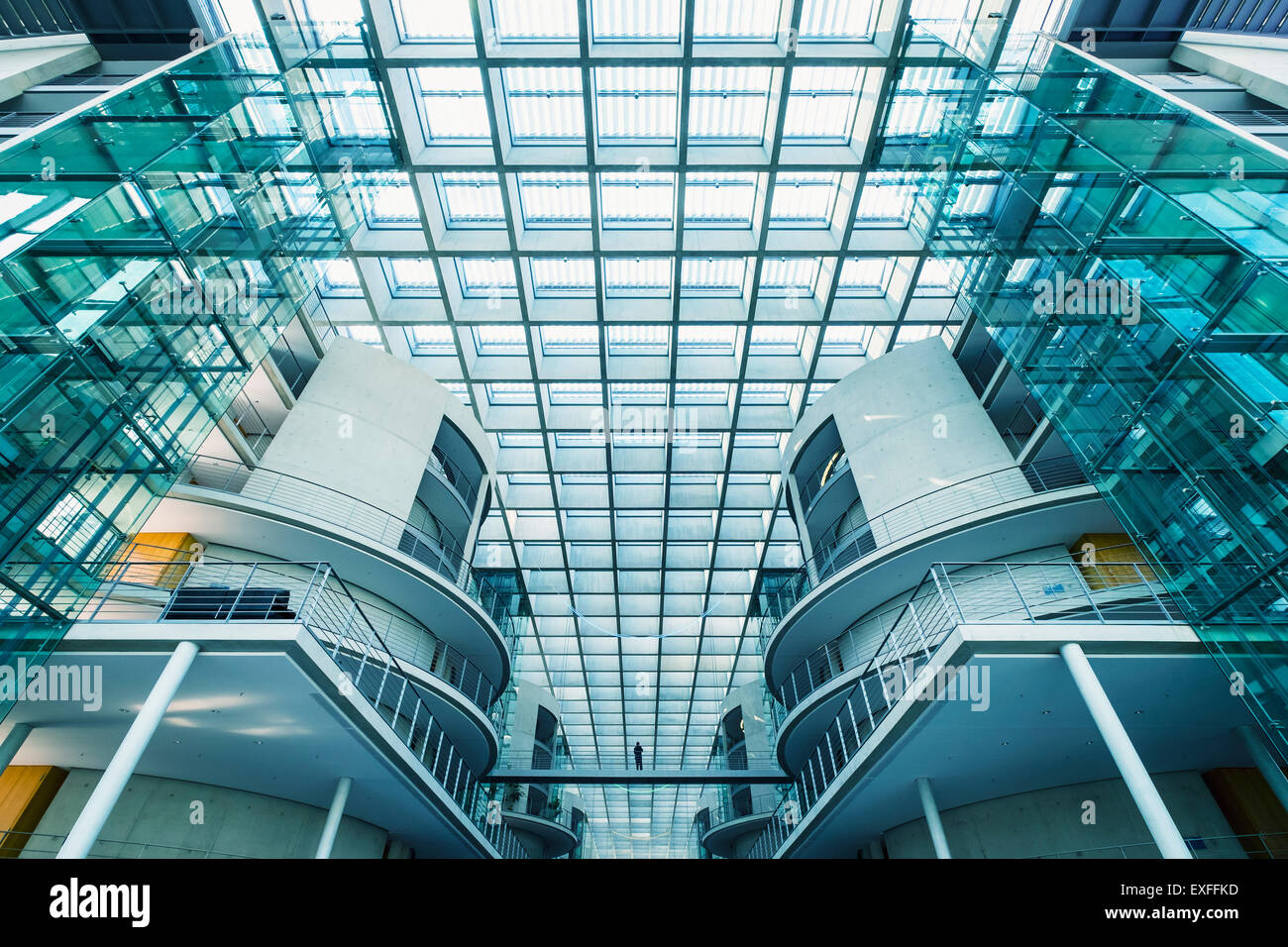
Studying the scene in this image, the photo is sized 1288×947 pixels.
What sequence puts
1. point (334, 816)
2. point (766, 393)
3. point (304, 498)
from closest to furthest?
1. point (334, 816)
2. point (304, 498)
3. point (766, 393)

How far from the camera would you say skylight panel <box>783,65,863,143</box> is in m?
15.3

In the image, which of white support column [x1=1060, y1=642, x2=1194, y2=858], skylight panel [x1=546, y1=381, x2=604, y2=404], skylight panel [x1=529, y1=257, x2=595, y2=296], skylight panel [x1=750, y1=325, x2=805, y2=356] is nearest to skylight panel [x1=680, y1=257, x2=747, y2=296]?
skylight panel [x1=750, y1=325, x2=805, y2=356]

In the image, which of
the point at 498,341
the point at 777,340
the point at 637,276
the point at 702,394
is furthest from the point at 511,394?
the point at 777,340

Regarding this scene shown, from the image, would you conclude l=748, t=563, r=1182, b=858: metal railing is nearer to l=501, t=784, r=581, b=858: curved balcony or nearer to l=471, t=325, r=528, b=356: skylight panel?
l=501, t=784, r=581, b=858: curved balcony

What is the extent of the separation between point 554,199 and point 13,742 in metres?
15.2

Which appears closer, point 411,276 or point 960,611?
point 960,611

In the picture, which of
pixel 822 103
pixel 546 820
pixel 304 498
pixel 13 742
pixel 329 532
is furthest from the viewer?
pixel 546 820

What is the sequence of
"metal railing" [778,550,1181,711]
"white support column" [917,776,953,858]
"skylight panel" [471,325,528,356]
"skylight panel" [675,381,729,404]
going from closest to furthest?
"metal railing" [778,550,1181,711], "white support column" [917,776,953,858], "skylight panel" [471,325,528,356], "skylight panel" [675,381,729,404]

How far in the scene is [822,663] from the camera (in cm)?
1655

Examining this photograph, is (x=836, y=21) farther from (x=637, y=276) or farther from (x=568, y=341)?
(x=568, y=341)

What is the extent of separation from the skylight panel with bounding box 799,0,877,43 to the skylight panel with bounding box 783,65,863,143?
1.96 ft

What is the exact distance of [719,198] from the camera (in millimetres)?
17672
